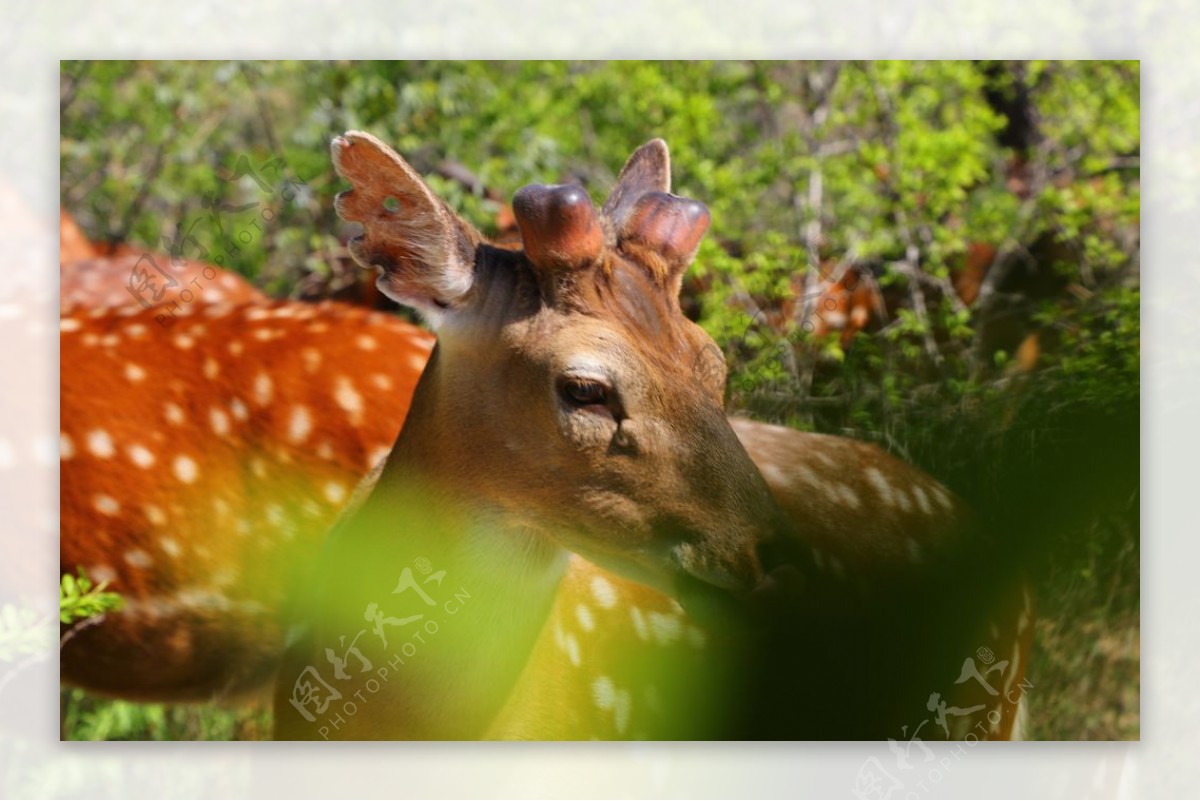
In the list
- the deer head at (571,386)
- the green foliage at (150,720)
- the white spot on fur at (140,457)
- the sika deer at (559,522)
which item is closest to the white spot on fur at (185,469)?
the white spot on fur at (140,457)

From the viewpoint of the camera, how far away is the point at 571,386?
6.35 feet

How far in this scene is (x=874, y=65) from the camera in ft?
10.9

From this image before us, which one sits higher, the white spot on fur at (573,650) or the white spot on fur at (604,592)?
the white spot on fur at (604,592)

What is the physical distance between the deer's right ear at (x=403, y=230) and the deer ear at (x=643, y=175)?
338 millimetres

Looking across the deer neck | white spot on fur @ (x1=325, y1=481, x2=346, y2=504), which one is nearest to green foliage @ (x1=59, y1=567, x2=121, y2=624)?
white spot on fur @ (x1=325, y1=481, x2=346, y2=504)

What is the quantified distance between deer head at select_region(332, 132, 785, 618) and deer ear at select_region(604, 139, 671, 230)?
0.18 metres

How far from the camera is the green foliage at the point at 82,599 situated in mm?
2674

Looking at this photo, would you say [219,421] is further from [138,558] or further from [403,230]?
[403,230]

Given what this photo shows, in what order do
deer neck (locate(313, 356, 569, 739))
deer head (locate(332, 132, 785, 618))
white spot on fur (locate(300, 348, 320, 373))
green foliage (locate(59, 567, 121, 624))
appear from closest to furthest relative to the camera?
deer head (locate(332, 132, 785, 618))
deer neck (locate(313, 356, 569, 739))
green foliage (locate(59, 567, 121, 624))
white spot on fur (locate(300, 348, 320, 373))

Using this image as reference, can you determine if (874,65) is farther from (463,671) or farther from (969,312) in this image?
(463,671)

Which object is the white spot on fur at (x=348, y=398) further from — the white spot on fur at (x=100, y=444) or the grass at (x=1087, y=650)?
the grass at (x=1087, y=650)

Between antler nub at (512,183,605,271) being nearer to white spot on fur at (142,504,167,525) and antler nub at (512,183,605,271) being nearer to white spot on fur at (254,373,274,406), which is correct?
white spot on fur at (254,373,274,406)

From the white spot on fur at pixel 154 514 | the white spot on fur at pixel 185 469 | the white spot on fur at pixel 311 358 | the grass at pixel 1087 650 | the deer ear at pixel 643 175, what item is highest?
the deer ear at pixel 643 175

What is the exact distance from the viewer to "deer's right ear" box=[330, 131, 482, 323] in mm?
1992
